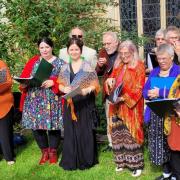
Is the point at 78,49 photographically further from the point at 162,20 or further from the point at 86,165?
the point at 162,20

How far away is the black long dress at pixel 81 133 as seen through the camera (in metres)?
5.67

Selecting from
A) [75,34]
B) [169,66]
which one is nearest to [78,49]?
[75,34]

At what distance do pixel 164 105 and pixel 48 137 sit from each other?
2180 millimetres

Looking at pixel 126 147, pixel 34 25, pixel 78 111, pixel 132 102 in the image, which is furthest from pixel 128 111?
pixel 34 25

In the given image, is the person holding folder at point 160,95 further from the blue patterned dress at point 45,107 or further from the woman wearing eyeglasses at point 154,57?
the blue patterned dress at point 45,107

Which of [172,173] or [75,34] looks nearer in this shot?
[172,173]

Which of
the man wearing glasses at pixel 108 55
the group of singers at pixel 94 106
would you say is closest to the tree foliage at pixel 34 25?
the group of singers at pixel 94 106

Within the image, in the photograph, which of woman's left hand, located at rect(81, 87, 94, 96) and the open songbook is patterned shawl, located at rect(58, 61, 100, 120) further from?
the open songbook

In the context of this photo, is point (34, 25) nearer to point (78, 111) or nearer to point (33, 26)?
point (33, 26)

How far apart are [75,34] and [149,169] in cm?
215

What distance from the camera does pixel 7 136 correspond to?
6230mm

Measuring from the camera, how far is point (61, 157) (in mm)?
6020

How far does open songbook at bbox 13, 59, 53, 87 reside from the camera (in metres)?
5.50

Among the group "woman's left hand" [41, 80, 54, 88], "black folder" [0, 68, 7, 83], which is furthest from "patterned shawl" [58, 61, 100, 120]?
"black folder" [0, 68, 7, 83]
